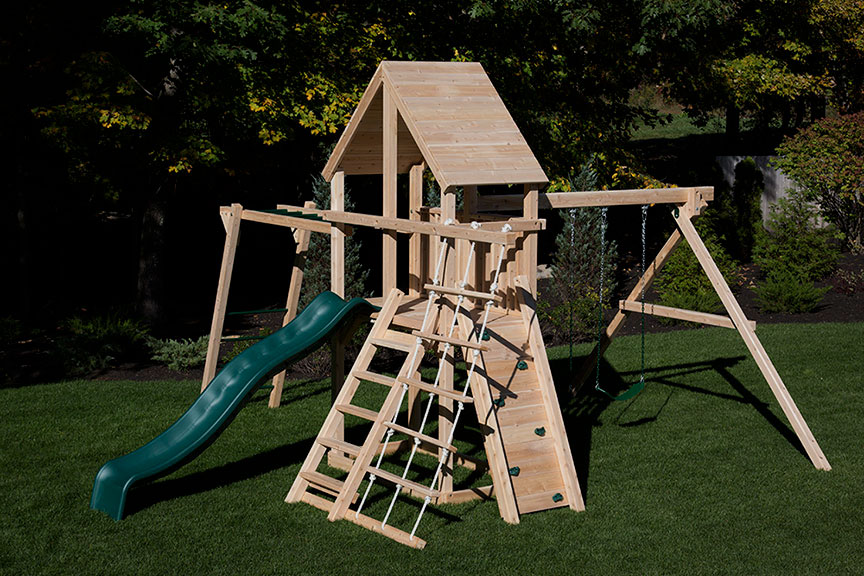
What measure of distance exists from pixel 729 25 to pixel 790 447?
13441 millimetres

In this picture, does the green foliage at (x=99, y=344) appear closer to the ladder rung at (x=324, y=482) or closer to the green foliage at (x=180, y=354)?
the green foliage at (x=180, y=354)

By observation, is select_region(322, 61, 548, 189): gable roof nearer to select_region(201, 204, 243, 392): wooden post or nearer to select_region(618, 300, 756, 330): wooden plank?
select_region(201, 204, 243, 392): wooden post

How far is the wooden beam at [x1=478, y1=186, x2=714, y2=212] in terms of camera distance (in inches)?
343

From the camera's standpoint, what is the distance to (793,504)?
8.09 meters

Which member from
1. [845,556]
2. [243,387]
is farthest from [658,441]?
[243,387]

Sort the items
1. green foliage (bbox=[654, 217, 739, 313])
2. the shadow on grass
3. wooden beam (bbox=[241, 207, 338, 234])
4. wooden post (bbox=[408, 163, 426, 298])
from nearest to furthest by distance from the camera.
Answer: wooden post (bbox=[408, 163, 426, 298]) → wooden beam (bbox=[241, 207, 338, 234]) → the shadow on grass → green foliage (bbox=[654, 217, 739, 313])

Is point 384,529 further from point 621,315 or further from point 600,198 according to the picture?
point 621,315

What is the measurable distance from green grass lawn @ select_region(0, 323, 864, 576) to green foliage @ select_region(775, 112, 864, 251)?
7.13 meters

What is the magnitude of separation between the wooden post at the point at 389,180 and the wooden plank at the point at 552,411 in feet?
4.27

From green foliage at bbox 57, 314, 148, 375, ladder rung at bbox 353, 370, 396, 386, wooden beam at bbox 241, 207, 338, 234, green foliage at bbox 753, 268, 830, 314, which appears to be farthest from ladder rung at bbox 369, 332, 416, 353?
green foliage at bbox 753, 268, 830, 314

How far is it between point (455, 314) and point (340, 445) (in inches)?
58.7

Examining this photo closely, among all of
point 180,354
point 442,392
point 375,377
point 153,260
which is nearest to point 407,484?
point 442,392

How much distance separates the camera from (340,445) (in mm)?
8000

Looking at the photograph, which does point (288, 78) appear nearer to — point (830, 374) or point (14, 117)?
point (14, 117)
